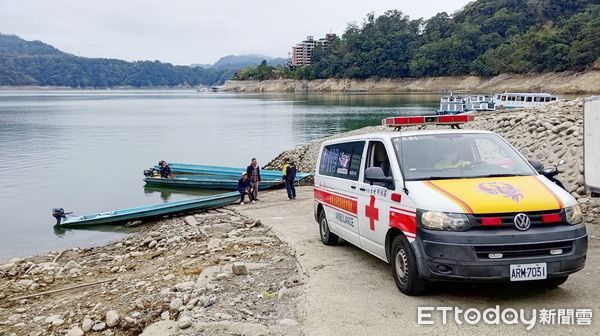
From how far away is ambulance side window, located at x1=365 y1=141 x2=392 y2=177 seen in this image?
707cm

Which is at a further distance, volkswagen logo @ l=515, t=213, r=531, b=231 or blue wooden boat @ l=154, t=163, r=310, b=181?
blue wooden boat @ l=154, t=163, r=310, b=181

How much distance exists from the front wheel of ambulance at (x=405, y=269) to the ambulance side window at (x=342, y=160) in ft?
5.26

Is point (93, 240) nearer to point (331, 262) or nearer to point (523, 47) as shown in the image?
point (331, 262)

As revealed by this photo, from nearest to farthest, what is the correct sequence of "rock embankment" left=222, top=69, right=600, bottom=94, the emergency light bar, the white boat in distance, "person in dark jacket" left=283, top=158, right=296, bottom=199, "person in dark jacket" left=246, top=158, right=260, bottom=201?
the emergency light bar < "person in dark jacket" left=283, top=158, right=296, bottom=199 < "person in dark jacket" left=246, top=158, right=260, bottom=201 < the white boat in distance < "rock embankment" left=222, top=69, right=600, bottom=94

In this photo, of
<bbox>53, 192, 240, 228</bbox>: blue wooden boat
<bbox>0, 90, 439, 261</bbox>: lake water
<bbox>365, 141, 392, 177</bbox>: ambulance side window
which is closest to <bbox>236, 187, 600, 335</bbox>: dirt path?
<bbox>365, 141, 392, 177</bbox>: ambulance side window

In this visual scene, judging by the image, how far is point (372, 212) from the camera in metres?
7.16

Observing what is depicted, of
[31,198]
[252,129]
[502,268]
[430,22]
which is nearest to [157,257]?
[502,268]

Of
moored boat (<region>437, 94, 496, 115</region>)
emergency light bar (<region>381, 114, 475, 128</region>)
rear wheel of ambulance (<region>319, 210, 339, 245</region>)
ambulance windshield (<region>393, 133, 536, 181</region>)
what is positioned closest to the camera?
ambulance windshield (<region>393, 133, 536, 181</region>)

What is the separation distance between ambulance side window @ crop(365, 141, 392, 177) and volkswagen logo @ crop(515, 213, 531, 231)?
5.85 feet

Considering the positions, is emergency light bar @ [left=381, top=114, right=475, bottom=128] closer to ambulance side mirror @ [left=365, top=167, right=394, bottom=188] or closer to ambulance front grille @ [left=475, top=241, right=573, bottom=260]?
ambulance side mirror @ [left=365, top=167, right=394, bottom=188]

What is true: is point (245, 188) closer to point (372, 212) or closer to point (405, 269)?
point (372, 212)

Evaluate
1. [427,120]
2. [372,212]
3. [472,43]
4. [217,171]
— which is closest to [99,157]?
[217,171]

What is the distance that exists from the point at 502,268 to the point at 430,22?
171200mm

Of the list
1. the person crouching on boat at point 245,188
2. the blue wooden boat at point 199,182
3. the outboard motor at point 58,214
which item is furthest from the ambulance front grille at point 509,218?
the blue wooden boat at point 199,182
